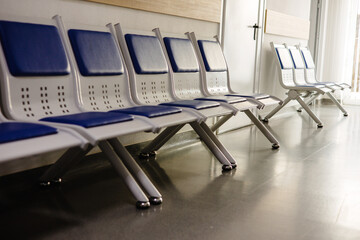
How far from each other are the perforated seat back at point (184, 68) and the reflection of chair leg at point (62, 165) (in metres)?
1.12

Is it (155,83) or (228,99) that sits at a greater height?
(155,83)

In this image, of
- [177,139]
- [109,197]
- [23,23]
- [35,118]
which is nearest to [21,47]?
[23,23]

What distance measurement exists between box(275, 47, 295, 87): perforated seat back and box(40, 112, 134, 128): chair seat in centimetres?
395

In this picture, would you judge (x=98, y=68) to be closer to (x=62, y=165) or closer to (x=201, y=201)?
(x=62, y=165)

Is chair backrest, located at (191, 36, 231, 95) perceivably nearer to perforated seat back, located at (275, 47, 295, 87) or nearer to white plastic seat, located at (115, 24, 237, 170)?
white plastic seat, located at (115, 24, 237, 170)

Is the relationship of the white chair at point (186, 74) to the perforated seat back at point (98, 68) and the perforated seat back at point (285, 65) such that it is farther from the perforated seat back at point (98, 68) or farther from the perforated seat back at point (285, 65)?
the perforated seat back at point (285, 65)

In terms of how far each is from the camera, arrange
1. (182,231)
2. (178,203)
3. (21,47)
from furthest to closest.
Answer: (178,203) → (21,47) → (182,231)

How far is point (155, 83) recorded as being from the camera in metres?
3.36

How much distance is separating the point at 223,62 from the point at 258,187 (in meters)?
1.53

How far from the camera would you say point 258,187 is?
2.93m

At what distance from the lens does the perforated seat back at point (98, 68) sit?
107 inches

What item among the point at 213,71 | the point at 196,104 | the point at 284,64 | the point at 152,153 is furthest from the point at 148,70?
the point at 284,64

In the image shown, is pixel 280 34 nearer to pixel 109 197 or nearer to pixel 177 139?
pixel 177 139

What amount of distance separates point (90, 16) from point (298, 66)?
4.16 meters
